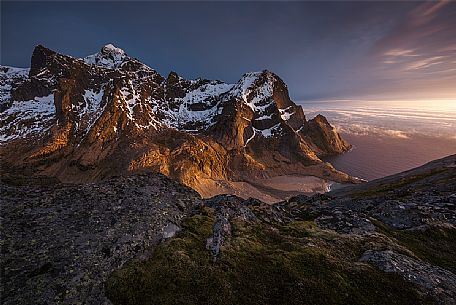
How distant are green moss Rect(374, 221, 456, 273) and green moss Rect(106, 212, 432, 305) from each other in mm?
9314

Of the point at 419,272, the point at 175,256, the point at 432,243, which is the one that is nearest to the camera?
the point at 175,256

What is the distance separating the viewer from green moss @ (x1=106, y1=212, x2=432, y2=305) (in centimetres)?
1448

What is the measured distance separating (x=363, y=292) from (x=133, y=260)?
14934 mm

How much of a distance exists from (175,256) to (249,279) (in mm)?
5355

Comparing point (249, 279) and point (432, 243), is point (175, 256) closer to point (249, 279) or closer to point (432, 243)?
point (249, 279)

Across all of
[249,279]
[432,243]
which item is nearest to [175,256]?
[249,279]

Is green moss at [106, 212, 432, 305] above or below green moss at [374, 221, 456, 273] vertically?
above

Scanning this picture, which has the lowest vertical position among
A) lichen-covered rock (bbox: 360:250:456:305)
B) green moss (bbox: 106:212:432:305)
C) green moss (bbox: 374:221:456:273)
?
green moss (bbox: 374:221:456:273)

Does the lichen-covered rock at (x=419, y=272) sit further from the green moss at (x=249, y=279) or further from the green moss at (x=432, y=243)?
the green moss at (x=432, y=243)

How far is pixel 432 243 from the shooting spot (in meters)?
27.9

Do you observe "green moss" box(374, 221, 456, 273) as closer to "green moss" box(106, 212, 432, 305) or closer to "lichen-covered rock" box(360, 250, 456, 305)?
"lichen-covered rock" box(360, 250, 456, 305)

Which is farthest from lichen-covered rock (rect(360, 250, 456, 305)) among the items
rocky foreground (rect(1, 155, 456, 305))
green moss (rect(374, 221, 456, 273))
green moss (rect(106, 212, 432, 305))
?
green moss (rect(374, 221, 456, 273))

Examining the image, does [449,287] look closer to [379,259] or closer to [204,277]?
[379,259]

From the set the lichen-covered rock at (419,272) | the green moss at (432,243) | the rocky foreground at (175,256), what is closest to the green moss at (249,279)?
the rocky foreground at (175,256)
